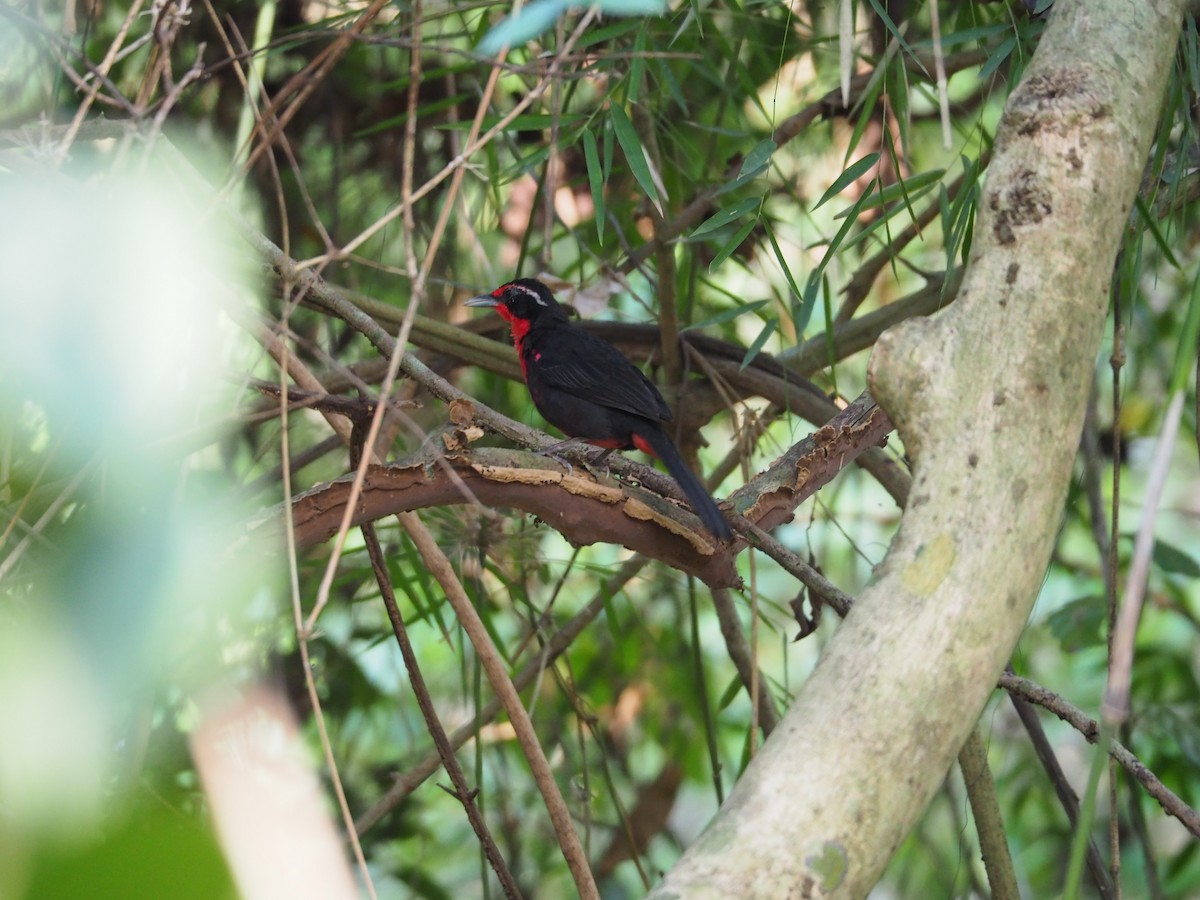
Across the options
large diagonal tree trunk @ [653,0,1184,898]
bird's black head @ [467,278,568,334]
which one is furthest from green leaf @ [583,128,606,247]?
large diagonal tree trunk @ [653,0,1184,898]

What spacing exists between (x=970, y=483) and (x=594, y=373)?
6.58 feet

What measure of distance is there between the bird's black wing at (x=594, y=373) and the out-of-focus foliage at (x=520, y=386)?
207 mm

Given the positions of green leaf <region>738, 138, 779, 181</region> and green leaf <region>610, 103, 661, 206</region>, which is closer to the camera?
green leaf <region>738, 138, 779, 181</region>

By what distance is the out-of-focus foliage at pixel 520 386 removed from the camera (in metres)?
2.31

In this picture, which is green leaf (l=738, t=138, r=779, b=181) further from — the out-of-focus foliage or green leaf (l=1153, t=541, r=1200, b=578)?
green leaf (l=1153, t=541, r=1200, b=578)

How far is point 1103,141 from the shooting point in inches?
61.1

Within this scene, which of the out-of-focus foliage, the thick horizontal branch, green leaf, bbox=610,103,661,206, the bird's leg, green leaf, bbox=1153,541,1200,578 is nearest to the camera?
the thick horizontal branch

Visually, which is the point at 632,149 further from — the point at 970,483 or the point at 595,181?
the point at 970,483

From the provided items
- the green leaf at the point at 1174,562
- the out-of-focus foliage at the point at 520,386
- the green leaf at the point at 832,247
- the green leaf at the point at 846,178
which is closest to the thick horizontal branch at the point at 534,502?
the out-of-focus foliage at the point at 520,386

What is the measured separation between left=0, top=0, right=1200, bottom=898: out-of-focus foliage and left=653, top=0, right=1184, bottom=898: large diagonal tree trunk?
10 centimetres

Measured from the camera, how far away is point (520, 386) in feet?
14.4

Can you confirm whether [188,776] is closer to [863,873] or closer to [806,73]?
[863,873]

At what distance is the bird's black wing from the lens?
3.14 metres

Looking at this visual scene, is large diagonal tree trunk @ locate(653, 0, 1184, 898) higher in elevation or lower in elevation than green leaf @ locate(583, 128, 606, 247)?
lower
